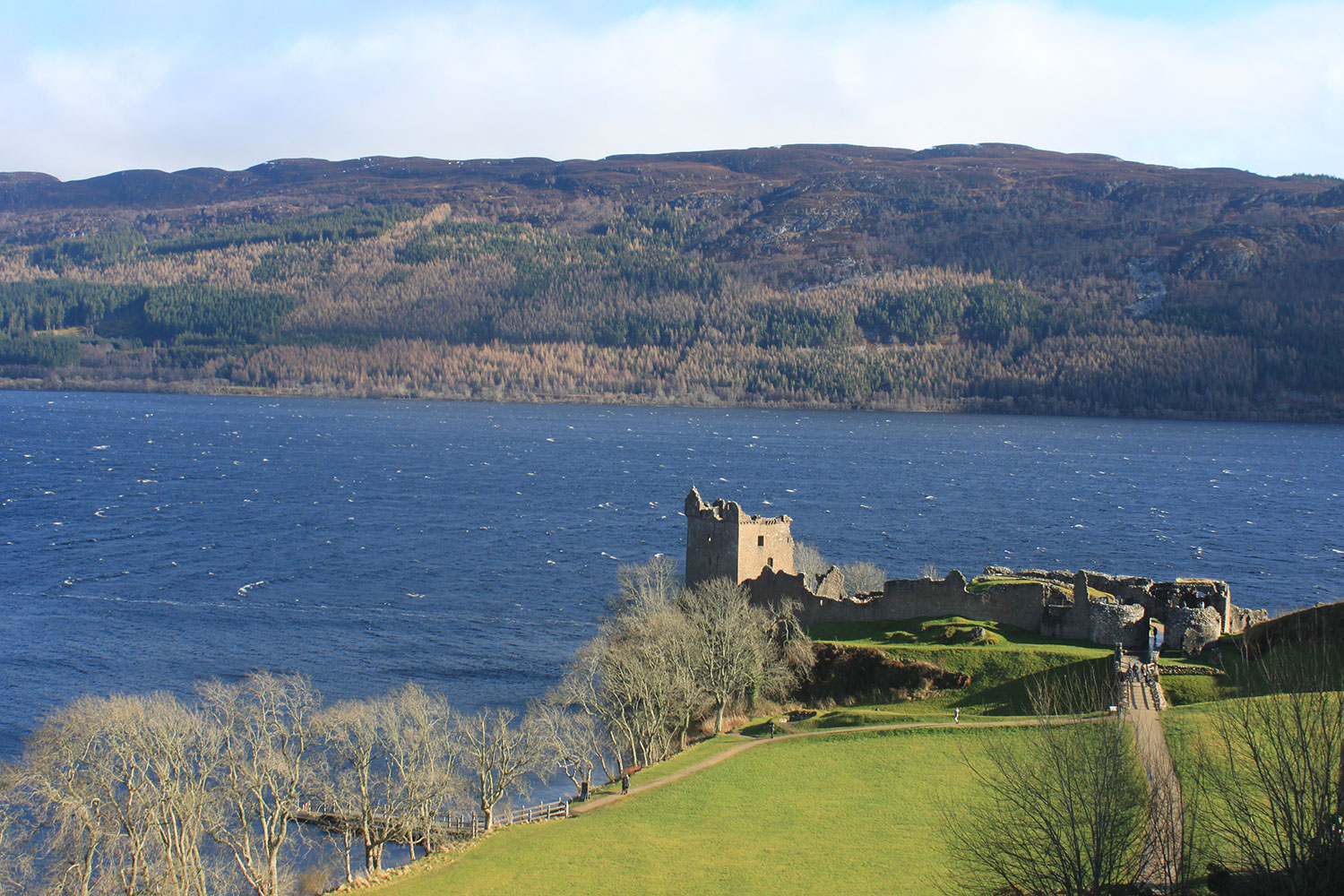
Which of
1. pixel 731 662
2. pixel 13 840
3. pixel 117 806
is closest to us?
pixel 117 806

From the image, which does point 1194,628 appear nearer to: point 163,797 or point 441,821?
point 441,821

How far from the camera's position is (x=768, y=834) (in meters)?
41.6

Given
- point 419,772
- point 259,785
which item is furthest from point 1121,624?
point 259,785

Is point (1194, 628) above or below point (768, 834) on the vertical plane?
above

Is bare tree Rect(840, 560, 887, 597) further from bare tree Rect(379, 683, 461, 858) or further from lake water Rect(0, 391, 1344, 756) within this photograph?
bare tree Rect(379, 683, 461, 858)

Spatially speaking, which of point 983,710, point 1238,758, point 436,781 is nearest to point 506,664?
point 436,781

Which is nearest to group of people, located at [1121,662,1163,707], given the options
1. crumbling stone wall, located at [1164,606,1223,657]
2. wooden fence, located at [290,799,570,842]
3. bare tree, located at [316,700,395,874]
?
crumbling stone wall, located at [1164,606,1223,657]

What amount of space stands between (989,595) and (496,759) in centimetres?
2719

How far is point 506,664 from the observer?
7556 centimetres

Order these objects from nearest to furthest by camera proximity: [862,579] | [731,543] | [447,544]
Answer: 1. [731,543]
2. [862,579]
3. [447,544]

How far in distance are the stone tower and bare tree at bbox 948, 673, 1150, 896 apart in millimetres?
39213

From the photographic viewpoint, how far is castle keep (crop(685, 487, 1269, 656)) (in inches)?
2288

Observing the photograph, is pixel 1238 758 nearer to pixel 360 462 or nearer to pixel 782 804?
pixel 782 804

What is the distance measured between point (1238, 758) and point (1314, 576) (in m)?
86.0
